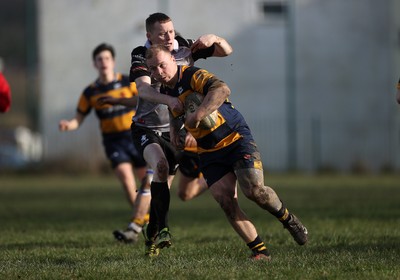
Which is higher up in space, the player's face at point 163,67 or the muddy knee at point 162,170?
the player's face at point 163,67

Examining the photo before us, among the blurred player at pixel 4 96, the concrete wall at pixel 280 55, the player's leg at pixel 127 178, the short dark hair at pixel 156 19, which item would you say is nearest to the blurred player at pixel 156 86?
the short dark hair at pixel 156 19

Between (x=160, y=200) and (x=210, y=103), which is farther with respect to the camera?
(x=160, y=200)

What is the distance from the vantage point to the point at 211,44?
859 centimetres

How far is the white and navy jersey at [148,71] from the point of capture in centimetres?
882

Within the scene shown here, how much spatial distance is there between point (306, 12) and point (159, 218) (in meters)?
27.7

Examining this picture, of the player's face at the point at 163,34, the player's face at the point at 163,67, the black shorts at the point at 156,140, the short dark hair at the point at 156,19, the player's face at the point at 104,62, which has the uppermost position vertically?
the short dark hair at the point at 156,19

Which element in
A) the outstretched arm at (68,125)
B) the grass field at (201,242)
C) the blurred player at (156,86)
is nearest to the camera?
the grass field at (201,242)

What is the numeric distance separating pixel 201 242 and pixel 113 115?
107 inches

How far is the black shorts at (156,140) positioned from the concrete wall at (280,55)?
83.0ft

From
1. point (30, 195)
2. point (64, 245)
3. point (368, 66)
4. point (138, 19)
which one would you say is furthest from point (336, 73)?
point (64, 245)

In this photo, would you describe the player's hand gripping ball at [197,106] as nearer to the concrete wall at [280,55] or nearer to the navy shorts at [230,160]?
the navy shorts at [230,160]

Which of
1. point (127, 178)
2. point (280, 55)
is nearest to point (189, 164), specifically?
point (127, 178)

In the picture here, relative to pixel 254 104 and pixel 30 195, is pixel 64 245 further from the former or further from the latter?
pixel 254 104

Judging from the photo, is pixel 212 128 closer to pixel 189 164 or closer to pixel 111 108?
pixel 189 164
